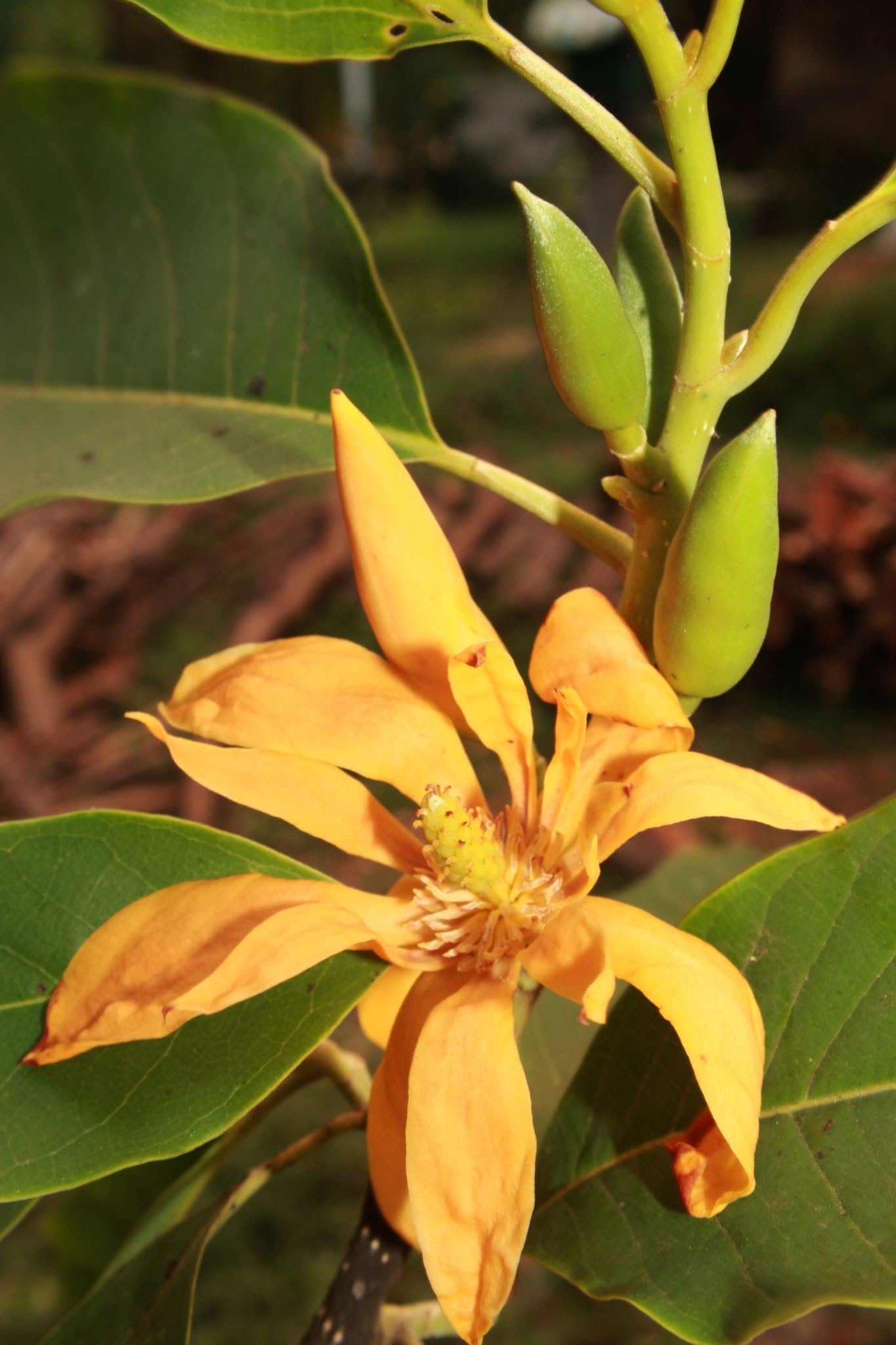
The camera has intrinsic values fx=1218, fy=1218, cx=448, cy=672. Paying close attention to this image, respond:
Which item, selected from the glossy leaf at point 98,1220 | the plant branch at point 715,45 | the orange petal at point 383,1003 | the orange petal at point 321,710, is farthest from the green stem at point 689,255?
the glossy leaf at point 98,1220

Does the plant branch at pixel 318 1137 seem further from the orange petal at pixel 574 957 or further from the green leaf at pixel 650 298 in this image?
the green leaf at pixel 650 298

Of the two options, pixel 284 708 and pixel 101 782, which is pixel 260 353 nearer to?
pixel 284 708

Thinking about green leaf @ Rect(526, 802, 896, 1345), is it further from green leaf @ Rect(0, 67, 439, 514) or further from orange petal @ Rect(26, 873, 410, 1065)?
green leaf @ Rect(0, 67, 439, 514)

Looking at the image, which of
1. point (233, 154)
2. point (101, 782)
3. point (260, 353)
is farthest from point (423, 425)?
point (101, 782)

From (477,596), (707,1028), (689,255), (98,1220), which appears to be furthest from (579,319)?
(477,596)

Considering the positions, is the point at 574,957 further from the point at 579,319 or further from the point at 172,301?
the point at 172,301

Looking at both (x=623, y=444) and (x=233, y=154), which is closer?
(x=623, y=444)
